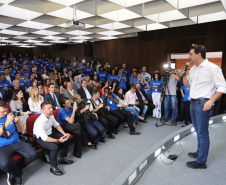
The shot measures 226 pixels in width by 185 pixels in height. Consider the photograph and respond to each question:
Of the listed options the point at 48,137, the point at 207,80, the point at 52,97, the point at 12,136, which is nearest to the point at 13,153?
the point at 12,136

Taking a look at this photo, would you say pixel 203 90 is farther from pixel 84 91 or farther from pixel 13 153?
pixel 84 91

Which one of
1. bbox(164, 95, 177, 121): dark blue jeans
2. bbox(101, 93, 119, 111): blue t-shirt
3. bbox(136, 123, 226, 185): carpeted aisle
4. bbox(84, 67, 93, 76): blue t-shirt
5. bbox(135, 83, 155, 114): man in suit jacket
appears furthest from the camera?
bbox(84, 67, 93, 76): blue t-shirt

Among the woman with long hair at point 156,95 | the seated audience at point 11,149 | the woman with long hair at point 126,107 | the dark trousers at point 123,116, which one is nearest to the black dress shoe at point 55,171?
the seated audience at point 11,149

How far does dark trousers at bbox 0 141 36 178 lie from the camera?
1.95 m

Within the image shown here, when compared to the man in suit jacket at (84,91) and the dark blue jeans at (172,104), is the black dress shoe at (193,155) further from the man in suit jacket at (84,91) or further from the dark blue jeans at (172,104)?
the man in suit jacket at (84,91)

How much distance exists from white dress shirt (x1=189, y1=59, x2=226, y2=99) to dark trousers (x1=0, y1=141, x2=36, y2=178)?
215cm

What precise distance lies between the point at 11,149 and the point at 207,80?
8.00 feet

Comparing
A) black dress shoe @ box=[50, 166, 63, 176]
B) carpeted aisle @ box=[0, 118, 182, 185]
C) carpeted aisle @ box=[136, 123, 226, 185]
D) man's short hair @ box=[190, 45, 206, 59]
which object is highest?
man's short hair @ box=[190, 45, 206, 59]

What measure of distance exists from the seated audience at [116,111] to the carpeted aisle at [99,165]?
0.92 feet

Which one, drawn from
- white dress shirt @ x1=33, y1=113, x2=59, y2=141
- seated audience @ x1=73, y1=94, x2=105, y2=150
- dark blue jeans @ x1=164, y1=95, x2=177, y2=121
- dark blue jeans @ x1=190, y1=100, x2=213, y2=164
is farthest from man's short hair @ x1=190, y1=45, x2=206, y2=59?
dark blue jeans @ x1=164, y1=95, x2=177, y2=121

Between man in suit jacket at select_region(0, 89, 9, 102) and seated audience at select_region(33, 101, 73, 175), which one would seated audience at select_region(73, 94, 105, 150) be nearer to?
seated audience at select_region(33, 101, 73, 175)

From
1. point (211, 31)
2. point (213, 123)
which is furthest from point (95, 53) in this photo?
point (213, 123)

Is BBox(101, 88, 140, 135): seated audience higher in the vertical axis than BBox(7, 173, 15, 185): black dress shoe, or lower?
higher

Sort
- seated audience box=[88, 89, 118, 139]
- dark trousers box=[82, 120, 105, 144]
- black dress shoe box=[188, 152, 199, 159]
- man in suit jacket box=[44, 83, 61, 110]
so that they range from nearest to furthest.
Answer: black dress shoe box=[188, 152, 199, 159], dark trousers box=[82, 120, 105, 144], seated audience box=[88, 89, 118, 139], man in suit jacket box=[44, 83, 61, 110]
